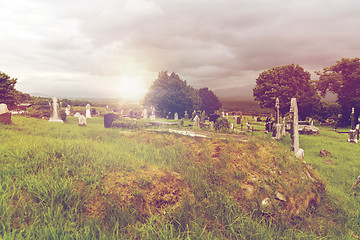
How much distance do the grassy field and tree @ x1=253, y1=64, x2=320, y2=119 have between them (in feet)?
103

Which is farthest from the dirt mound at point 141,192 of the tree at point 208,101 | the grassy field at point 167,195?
the tree at point 208,101

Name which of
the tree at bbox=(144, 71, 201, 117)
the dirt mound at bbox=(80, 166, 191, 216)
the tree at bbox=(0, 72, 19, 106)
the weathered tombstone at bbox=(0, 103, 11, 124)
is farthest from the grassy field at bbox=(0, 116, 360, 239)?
the tree at bbox=(144, 71, 201, 117)

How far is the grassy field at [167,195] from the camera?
3.57 m

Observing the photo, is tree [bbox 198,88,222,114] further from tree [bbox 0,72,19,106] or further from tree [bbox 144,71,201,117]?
tree [bbox 0,72,19,106]

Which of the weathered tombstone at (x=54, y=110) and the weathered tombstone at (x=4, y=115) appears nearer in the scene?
the weathered tombstone at (x=4, y=115)

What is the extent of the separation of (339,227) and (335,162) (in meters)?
8.31

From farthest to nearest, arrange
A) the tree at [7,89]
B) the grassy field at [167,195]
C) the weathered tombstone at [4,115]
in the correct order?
1. the tree at [7,89]
2. the weathered tombstone at [4,115]
3. the grassy field at [167,195]

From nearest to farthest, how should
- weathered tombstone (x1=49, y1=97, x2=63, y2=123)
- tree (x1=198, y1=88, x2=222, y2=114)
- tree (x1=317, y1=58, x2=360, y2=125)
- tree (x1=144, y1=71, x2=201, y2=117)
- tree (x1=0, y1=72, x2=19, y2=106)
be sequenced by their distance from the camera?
weathered tombstone (x1=49, y1=97, x2=63, y2=123) < tree (x1=0, y1=72, x2=19, y2=106) < tree (x1=317, y1=58, x2=360, y2=125) < tree (x1=144, y1=71, x2=201, y2=117) < tree (x1=198, y1=88, x2=222, y2=114)

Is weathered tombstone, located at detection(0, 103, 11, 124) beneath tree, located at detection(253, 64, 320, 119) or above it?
beneath

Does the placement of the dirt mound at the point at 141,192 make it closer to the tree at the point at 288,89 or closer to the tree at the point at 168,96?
the tree at the point at 288,89

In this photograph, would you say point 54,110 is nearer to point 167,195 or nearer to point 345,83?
point 167,195

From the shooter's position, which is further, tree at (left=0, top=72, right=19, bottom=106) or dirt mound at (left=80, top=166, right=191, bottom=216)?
tree at (left=0, top=72, right=19, bottom=106)

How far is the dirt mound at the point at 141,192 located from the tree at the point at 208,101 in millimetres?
53015

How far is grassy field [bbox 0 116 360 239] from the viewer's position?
3.57m
